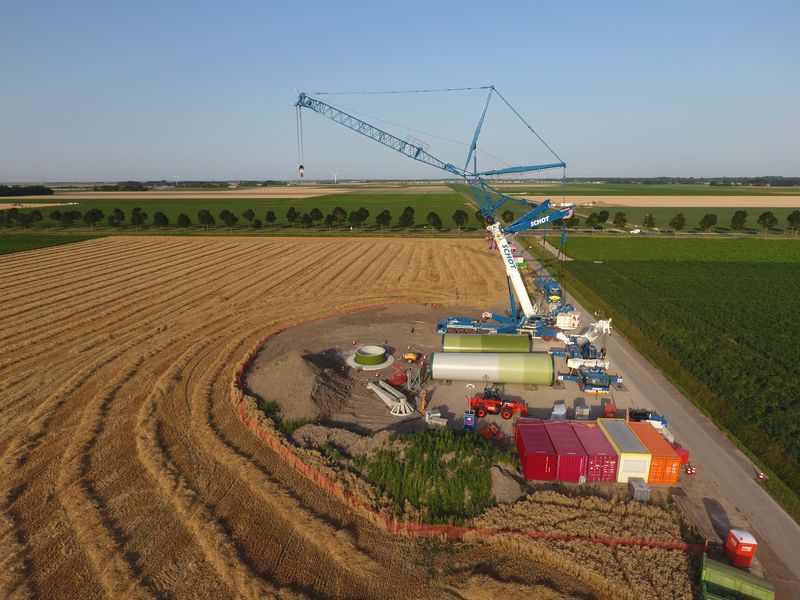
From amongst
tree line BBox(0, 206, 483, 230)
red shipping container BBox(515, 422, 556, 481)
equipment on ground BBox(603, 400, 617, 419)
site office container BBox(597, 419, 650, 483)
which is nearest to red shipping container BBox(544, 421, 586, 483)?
red shipping container BBox(515, 422, 556, 481)

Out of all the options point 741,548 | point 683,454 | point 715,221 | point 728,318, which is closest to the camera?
point 741,548

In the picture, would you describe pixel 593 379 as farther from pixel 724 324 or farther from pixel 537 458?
pixel 724 324

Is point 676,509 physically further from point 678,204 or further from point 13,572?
point 678,204

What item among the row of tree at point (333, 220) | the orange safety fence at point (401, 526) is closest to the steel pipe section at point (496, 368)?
the orange safety fence at point (401, 526)

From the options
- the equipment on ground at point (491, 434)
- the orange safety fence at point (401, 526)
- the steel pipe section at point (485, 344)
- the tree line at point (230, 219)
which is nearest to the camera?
the orange safety fence at point (401, 526)

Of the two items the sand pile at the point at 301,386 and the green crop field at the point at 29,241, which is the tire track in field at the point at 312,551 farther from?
the green crop field at the point at 29,241

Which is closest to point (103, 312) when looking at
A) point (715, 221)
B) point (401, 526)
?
point (401, 526)

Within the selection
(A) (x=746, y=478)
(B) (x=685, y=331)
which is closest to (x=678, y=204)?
(B) (x=685, y=331)
